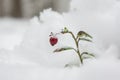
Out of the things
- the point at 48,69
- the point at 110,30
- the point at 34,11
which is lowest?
the point at 48,69

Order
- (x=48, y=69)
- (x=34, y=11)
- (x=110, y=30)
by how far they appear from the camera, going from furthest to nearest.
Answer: (x=34, y=11), (x=110, y=30), (x=48, y=69)

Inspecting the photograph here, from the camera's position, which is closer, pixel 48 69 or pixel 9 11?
pixel 48 69

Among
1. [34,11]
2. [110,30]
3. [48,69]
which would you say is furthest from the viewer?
[34,11]

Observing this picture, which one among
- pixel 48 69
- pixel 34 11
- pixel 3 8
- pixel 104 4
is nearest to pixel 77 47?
pixel 48 69

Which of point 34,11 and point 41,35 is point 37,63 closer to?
point 41,35

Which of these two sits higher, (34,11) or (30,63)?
(34,11)

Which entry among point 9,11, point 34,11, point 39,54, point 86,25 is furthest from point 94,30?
point 9,11

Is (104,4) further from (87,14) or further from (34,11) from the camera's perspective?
(34,11)
